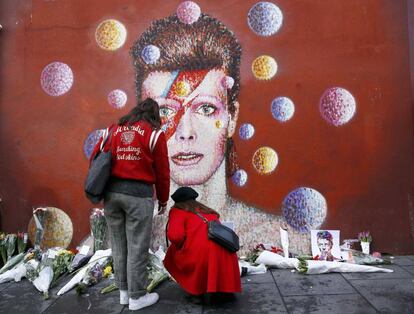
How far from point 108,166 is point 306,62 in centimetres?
301

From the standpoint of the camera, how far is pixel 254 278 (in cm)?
430

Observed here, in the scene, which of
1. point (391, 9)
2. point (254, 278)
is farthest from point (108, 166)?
point (391, 9)

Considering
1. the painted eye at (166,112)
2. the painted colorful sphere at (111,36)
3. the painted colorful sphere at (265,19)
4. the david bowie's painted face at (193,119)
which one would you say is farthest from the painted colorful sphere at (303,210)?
the painted colorful sphere at (111,36)

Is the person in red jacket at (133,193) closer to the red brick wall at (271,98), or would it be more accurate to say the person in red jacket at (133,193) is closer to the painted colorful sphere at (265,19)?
the red brick wall at (271,98)

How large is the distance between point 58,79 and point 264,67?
2676mm

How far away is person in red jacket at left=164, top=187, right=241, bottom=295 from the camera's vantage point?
3447 mm

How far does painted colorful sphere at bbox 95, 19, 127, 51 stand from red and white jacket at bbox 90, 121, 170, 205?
6.98 feet

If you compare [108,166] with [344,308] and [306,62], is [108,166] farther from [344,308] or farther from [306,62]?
[306,62]

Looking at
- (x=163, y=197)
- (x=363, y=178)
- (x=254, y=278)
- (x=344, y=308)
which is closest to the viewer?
(x=344, y=308)

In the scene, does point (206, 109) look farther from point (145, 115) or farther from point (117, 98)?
point (145, 115)

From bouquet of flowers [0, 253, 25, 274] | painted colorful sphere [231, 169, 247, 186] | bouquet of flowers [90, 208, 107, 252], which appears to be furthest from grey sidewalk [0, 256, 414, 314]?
painted colorful sphere [231, 169, 247, 186]

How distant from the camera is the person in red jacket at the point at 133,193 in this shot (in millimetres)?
3420

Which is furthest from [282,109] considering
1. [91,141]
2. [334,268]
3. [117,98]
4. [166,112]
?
[91,141]

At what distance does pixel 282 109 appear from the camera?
515cm
